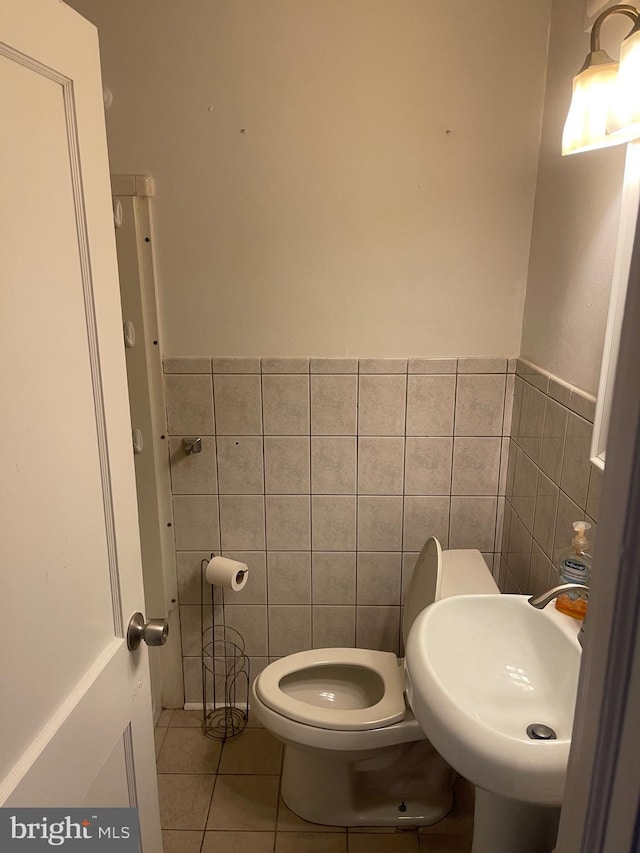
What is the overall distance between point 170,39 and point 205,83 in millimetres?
140

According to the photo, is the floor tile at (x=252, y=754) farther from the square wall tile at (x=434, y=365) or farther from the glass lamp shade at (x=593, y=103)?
the glass lamp shade at (x=593, y=103)

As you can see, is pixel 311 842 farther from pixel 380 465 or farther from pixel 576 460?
pixel 576 460

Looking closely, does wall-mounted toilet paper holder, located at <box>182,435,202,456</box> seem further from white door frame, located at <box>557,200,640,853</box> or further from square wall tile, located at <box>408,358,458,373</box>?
white door frame, located at <box>557,200,640,853</box>

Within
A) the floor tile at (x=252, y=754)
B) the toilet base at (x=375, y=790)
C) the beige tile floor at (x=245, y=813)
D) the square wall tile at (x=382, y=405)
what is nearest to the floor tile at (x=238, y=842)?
the beige tile floor at (x=245, y=813)

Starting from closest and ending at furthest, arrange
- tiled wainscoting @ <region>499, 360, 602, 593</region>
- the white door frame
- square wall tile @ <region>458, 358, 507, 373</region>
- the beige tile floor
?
the white door frame < tiled wainscoting @ <region>499, 360, 602, 593</region> < the beige tile floor < square wall tile @ <region>458, 358, 507, 373</region>

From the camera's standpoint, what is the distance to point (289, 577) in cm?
205

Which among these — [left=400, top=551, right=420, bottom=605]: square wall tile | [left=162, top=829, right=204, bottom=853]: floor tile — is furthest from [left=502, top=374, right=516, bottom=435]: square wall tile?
[left=162, top=829, right=204, bottom=853]: floor tile

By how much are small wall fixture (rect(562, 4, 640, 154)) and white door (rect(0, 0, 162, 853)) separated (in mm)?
862

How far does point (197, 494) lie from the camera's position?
1.99 meters

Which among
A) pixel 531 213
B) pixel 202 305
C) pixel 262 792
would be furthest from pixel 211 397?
pixel 262 792

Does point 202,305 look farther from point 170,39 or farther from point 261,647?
point 261,647

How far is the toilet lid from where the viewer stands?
1607mm

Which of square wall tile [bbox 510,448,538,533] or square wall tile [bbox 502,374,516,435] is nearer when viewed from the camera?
square wall tile [bbox 510,448,538,533]

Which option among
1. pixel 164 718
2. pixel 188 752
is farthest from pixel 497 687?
pixel 164 718
